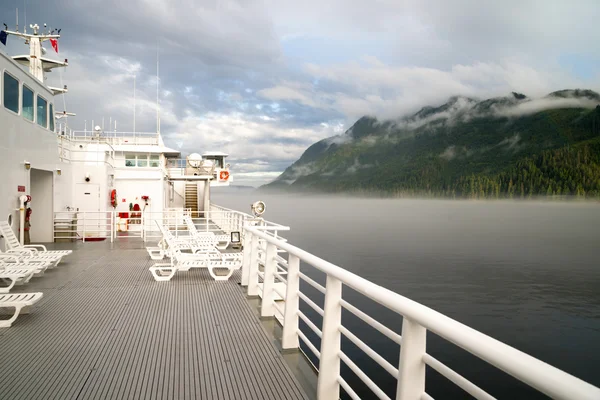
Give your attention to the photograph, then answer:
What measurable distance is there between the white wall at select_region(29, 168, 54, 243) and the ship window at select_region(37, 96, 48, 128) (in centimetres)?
140

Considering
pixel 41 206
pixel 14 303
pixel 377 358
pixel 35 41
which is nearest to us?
pixel 377 358

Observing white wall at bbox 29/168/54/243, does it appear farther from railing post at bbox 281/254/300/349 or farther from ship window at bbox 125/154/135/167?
ship window at bbox 125/154/135/167

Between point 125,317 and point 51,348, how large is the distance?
1053 millimetres

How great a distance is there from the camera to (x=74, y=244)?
38.5 ft

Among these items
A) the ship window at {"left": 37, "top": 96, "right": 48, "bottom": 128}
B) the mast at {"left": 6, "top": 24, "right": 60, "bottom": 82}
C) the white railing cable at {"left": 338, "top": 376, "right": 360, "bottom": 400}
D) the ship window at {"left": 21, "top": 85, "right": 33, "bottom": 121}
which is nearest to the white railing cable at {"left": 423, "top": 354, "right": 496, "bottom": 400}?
the white railing cable at {"left": 338, "top": 376, "right": 360, "bottom": 400}

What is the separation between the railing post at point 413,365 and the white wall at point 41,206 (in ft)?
39.5

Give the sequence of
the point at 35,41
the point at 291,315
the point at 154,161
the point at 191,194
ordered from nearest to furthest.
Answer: the point at 291,315 → the point at 35,41 → the point at 154,161 → the point at 191,194

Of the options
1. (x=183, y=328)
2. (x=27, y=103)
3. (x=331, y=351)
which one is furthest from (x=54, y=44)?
(x=331, y=351)

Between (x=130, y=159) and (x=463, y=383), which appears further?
(x=130, y=159)

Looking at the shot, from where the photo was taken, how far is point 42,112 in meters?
10.8

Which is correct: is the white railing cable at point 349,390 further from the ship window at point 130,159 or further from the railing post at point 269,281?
the ship window at point 130,159

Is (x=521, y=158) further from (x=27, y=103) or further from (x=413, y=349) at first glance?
(x=413, y=349)

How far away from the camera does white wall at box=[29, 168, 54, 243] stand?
38.7 ft

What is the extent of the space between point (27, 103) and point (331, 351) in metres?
9.75
